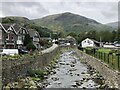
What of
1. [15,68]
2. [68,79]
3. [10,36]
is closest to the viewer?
[15,68]

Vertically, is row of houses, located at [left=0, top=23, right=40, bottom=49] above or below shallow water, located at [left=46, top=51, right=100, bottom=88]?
above

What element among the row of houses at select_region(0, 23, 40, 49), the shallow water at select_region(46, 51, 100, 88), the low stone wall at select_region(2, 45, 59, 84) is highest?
the row of houses at select_region(0, 23, 40, 49)

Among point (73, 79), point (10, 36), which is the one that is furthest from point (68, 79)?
point (10, 36)

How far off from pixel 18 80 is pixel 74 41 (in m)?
120

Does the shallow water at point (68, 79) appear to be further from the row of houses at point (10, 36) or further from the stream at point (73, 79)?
the row of houses at point (10, 36)

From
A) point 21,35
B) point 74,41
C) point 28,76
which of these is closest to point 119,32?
point 74,41

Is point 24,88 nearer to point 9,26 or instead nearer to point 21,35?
point 9,26

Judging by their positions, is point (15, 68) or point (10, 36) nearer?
point (15, 68)

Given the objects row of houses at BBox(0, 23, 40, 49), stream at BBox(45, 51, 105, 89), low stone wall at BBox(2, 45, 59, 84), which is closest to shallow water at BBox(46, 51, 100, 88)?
stream at BBox(45, 51, 105, 89)

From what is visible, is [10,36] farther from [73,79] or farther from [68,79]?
[73,79]

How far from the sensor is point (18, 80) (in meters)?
22.8

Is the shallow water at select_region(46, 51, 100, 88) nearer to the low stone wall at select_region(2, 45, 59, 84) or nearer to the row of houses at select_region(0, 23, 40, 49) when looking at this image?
the low stone wall at select_region(2, 45, 59, 84)

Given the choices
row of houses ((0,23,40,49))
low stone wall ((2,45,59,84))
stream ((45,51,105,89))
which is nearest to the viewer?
low stone wall ((2,45,59,84))

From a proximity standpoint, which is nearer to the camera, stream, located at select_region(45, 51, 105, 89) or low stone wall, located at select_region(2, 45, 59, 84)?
low stone wall, located at select_region(2, 45, 59, 84)
